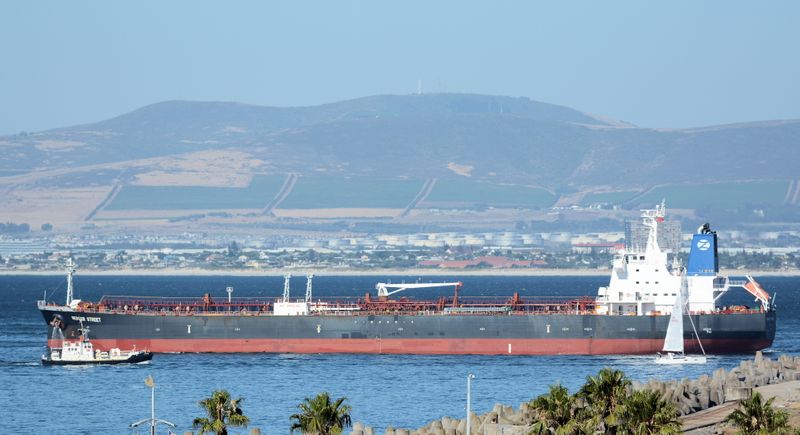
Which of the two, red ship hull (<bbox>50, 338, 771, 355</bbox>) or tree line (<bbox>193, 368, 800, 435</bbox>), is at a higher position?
tree line (<bbox>193, 368, 800, 435</bbox>)

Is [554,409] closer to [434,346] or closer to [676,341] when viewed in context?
[676,341]

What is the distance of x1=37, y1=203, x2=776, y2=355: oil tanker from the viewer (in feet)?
232

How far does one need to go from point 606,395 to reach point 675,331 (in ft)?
116

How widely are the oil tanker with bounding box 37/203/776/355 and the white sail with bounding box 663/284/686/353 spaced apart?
1750mm

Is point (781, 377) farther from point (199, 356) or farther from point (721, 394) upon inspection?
point (199, 356)

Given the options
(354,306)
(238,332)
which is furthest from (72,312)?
(354,306)

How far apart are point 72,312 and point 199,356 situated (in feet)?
22.5

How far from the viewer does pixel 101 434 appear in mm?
46344

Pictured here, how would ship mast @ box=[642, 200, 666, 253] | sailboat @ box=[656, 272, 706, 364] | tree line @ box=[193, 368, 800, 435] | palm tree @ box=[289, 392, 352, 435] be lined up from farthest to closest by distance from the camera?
ship mast @ box=[642, 200, 666, 253]
sailboat @ box=[656, 272, 706, 364]
palm tree @ box=[289, 392, 352, 435]
tree line @ box=[193, 368, 800, 435]

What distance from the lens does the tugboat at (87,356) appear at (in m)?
67.4

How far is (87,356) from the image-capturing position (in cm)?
6775

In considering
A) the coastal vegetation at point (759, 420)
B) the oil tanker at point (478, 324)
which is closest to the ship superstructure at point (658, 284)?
the oil tanker at point (478, 324)

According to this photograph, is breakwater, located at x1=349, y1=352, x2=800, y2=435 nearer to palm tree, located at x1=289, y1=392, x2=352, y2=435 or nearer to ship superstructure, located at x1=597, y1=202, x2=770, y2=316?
palm tree, located at x1=289, y1=392, x2=352, y2=435

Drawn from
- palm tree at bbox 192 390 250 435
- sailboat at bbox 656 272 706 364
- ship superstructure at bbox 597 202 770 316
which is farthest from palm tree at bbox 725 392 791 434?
ship superstructure at bbox 597 202 770 316
